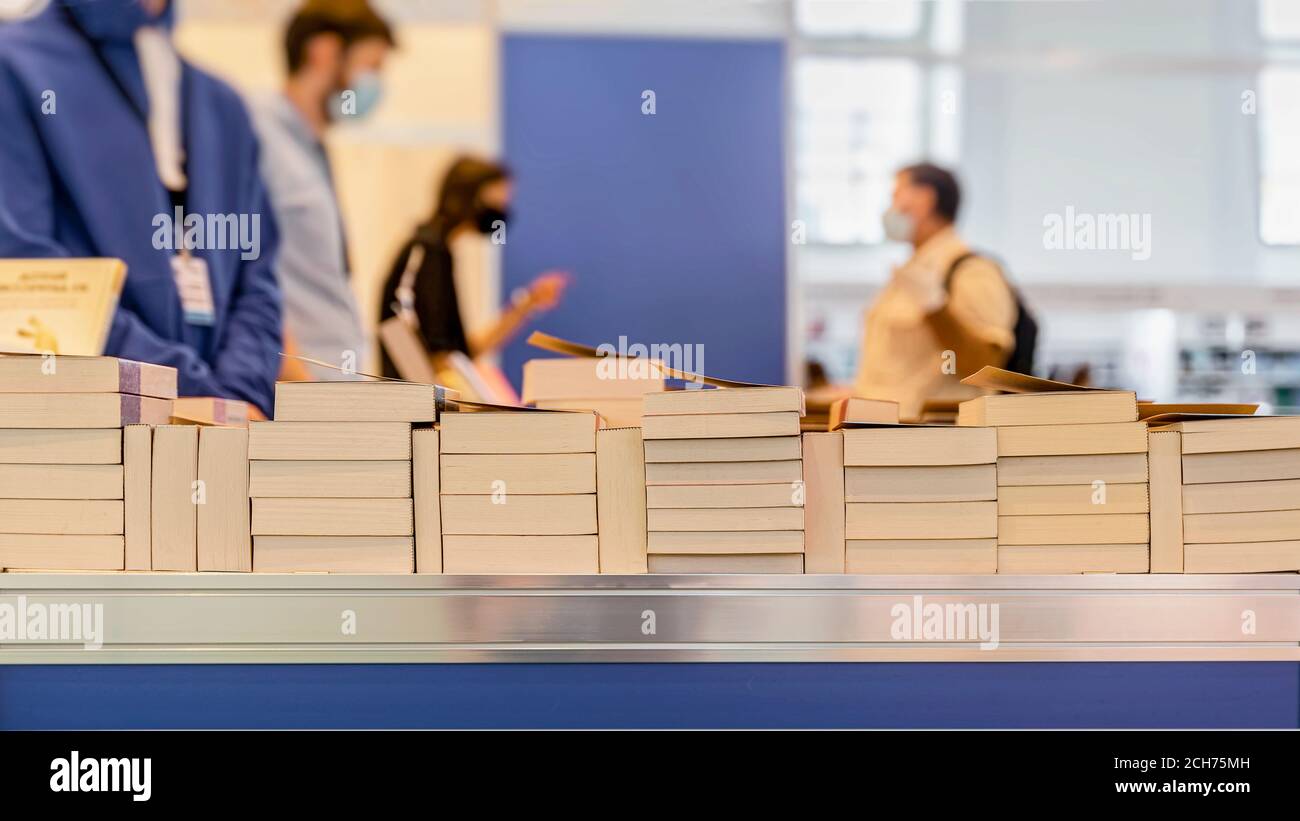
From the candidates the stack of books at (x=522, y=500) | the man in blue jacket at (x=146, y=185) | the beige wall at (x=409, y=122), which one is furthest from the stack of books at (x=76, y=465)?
the beige wall at (x=409, y=122)

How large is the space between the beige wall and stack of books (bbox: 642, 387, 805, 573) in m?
4.37

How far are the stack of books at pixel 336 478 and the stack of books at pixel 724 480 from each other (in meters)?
0.36

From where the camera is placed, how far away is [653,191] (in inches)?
227

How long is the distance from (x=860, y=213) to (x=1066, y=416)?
18.4 feet

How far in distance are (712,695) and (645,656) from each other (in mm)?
111

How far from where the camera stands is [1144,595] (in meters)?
1.50

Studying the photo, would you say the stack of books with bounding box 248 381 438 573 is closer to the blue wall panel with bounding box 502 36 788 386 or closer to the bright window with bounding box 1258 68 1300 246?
the blue wall panel with bounding box 502 36 788 386

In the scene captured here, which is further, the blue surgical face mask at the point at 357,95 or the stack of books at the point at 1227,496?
the blue surgical face mask at the point at 357,95

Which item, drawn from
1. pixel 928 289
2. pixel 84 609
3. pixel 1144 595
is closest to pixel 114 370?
pixel 84 609

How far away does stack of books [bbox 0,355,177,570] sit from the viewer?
61.2 inches

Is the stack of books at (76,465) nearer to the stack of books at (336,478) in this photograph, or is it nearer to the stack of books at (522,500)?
the stack of books at (336,478)

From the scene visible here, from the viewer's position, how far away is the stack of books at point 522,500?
1.55m

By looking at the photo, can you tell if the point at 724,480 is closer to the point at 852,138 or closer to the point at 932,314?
the point at 932,314

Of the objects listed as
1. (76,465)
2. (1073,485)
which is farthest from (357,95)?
(1073,485)
